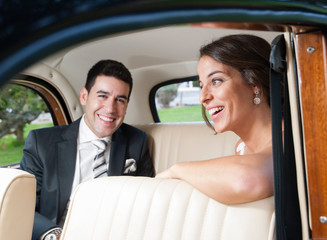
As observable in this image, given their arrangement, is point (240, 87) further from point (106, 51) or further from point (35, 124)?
point (35, 124)

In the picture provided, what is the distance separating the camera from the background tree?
2.25m

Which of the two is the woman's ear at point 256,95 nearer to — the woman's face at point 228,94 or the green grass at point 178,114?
the woman's face at point 228,94

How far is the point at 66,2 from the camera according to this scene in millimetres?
234

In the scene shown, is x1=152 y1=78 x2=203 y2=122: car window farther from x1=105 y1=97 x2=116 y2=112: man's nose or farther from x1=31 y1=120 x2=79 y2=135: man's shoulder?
x1=31 y1=120 x2=79 y2=135: man's shoulder

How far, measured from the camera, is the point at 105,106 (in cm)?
250

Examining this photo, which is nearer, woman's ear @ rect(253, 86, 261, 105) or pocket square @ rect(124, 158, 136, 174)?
woman's ear @ rect(253, 86, 261, 105)

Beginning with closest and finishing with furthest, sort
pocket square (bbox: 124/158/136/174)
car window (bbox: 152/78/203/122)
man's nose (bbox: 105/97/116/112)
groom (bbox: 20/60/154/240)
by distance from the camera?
groom (bbox: 20/60/154/240) < man's nose (bbox: 105/97/116/112) < pocket square (bbox: 124/158/136/174) < car window (bbox: 152/78/203/122)

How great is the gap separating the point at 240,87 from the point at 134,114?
1.89 m

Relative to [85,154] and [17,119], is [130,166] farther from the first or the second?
[17,119]

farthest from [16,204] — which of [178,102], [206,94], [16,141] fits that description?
[178,102]

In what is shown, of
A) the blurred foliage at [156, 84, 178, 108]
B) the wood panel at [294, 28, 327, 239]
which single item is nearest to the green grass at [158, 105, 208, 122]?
the blurred foliage at [156, 84, 178, 108]

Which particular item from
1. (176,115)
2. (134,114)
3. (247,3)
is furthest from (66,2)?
(176,115)

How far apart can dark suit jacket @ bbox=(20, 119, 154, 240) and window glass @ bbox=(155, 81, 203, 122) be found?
93 centimetres

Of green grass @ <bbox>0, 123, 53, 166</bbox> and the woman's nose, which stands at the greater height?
the woman's nose
